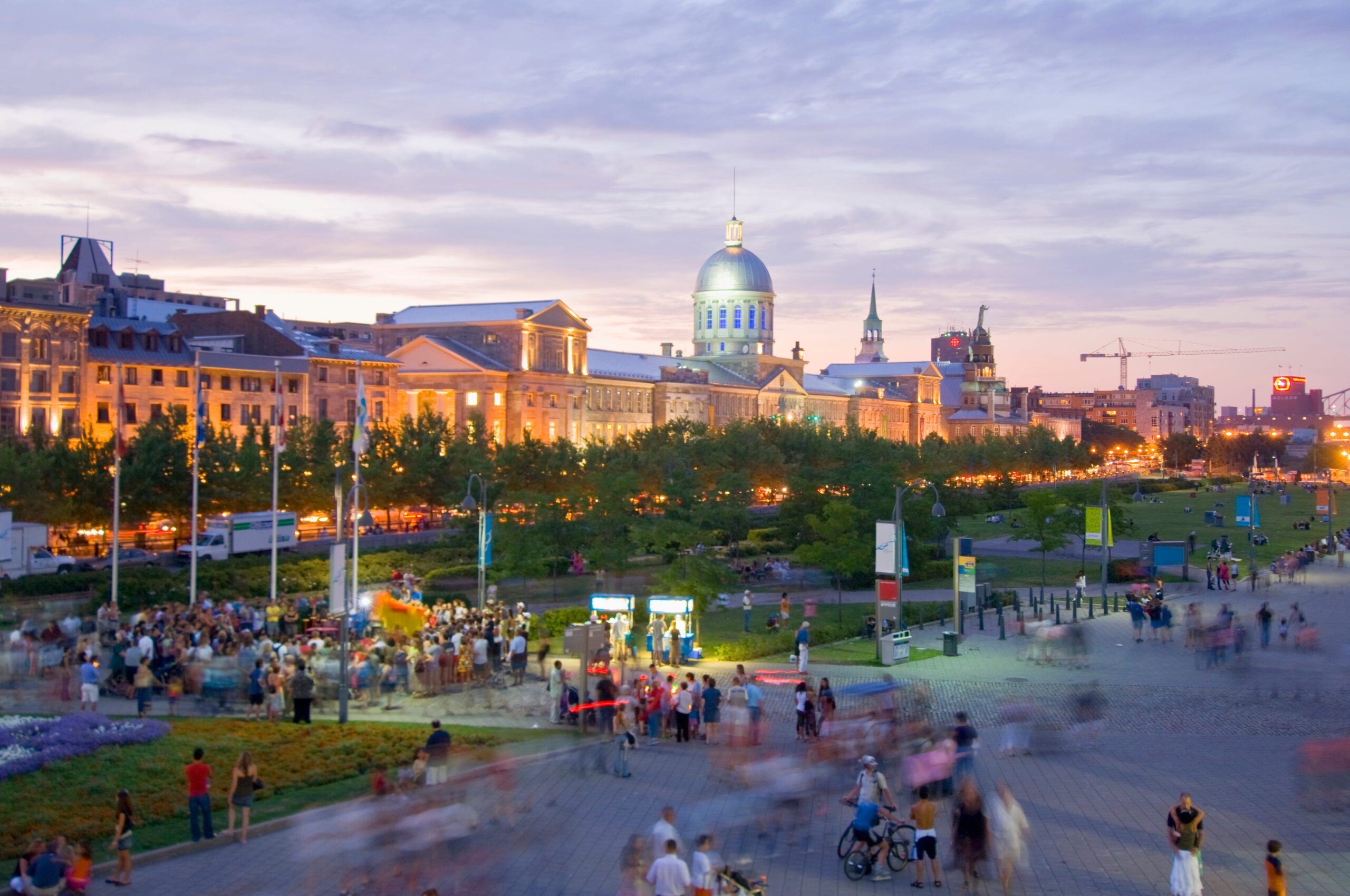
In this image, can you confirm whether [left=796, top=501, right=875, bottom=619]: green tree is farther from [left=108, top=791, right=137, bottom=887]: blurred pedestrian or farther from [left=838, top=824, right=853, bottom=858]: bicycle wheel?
[left=108, top=791, right=137, bottom=887]: blurred pedestrian

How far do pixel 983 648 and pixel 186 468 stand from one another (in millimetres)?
38853

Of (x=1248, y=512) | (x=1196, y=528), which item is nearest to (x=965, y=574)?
(x=1248, y=512)

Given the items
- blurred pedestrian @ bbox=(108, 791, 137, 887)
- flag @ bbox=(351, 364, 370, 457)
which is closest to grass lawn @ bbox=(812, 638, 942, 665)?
flag @ bbox=(351, 364, 370, 457)

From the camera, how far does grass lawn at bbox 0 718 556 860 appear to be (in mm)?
19000

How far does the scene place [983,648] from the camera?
132 feet

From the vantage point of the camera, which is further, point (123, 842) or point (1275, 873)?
point (123, 842)

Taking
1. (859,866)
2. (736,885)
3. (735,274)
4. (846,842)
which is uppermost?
(735,274)

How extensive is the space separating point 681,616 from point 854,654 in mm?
6207

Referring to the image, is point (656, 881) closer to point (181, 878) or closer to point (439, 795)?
point (439, 795)

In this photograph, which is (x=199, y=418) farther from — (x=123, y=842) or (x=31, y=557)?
(x=123, y=842)

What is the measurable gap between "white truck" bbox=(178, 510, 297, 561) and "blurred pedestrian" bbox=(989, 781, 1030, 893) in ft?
130

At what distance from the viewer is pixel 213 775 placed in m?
21.4

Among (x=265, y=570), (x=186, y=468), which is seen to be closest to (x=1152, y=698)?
(x=265, y=570)

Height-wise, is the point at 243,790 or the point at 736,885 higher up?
the point at 243,790
